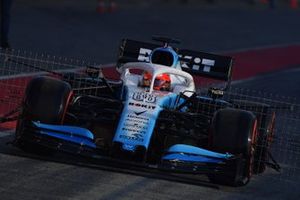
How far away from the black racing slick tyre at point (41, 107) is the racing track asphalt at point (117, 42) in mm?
184

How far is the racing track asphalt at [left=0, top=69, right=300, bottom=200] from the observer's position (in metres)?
7.74

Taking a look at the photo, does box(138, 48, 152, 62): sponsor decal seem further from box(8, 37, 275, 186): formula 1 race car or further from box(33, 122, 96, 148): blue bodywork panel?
box(33, 122, 96, 148): blue bodywork panel

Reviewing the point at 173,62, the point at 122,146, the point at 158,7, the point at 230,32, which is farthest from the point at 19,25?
the point at 122,146

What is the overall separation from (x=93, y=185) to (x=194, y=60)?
3.19 metres

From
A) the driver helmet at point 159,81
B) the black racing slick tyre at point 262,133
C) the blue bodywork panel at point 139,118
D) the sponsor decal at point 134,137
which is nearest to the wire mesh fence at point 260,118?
the black racing slick tyre at point 262,133

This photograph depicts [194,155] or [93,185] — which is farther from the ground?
[194,155]

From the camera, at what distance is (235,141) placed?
28.0ft

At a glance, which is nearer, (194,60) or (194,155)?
(194,155)

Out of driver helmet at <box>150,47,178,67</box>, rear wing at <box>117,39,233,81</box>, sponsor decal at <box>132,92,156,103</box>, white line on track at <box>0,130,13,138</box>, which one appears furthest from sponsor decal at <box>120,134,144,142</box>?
rear wing at <box>117,39,233,81</box>

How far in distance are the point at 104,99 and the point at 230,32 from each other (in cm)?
1733

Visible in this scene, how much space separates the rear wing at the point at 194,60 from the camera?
1072 cm

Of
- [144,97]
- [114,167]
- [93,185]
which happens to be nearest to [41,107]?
[114,167]

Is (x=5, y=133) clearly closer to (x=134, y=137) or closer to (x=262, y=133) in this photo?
(x=134, y=137)

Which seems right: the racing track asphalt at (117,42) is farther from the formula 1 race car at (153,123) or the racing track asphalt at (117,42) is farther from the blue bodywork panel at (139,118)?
the blue bodywork panel at (139,118)
